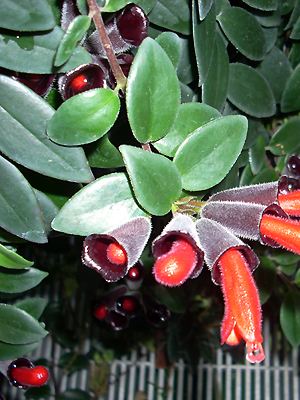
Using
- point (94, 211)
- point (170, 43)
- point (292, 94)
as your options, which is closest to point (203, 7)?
point (170, 43)

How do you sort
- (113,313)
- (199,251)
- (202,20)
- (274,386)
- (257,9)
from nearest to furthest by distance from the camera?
(199,251), (202,20), (257,9), (113,313), (274,386)

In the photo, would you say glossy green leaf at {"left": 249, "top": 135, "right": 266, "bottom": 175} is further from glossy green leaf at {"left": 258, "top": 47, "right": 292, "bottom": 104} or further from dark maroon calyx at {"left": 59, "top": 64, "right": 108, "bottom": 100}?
dark maroon calyx at {"left": 59, "top": 64, "right": 108, "bottom": 100}

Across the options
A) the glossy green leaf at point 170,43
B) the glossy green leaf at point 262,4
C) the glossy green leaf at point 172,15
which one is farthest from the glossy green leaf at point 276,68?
the glossy green leaf at point 170,43

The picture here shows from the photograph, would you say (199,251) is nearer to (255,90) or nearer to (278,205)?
(278,205)

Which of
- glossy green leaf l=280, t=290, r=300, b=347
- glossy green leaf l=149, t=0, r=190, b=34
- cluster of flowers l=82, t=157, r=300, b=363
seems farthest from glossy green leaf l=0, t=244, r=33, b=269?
glossy green leaf l=280, t=290, r=300, b=347

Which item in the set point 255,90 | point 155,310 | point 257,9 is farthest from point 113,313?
point 257,9

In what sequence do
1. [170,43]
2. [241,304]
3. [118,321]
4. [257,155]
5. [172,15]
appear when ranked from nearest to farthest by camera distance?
[241,304] < [170,43] < [172,15] < [257,155] < [118,321]

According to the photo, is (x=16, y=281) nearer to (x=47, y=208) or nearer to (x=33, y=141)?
(x=47, y=208)
